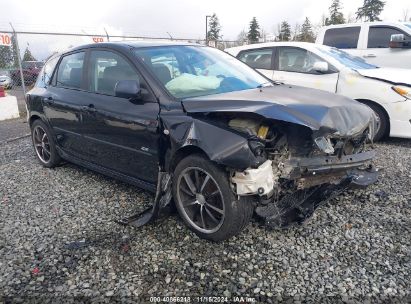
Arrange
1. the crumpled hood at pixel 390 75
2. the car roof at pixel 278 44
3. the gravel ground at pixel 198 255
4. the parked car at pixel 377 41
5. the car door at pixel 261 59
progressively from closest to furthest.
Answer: the gravel ground at pixel 198 255 < the crumpled hood at pixel 390 75 < the car roof at pixel 278 44 < the car door at pixel 261 59 < the parked car at pixel 377 41

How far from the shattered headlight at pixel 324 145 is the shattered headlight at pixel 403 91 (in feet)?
10.9

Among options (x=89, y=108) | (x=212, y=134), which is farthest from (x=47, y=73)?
(x=212, y=134)

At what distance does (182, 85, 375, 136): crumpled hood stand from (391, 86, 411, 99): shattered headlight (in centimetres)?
239

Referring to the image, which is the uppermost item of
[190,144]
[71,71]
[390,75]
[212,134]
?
[71,71]

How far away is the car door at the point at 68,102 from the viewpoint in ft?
14.2

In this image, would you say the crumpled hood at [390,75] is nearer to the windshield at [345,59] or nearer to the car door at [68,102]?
the windshield at [345,59]

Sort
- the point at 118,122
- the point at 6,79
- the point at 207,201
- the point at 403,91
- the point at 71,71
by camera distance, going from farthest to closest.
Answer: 1. the point at 6,79
2. the point at 403,91
3. the point at 71,71
4. the point at 118,122
5. the point at 207,201

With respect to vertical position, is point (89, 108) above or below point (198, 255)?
above

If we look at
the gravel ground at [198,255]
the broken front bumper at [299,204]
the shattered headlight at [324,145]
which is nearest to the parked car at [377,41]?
the gravel ground at [198,255]

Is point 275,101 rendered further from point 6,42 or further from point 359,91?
point 6,42

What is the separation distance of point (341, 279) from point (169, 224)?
1.57 meters

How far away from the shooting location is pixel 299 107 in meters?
2.89

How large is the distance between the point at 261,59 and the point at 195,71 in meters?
3.50

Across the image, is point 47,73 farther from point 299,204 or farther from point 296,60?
point 296,60
